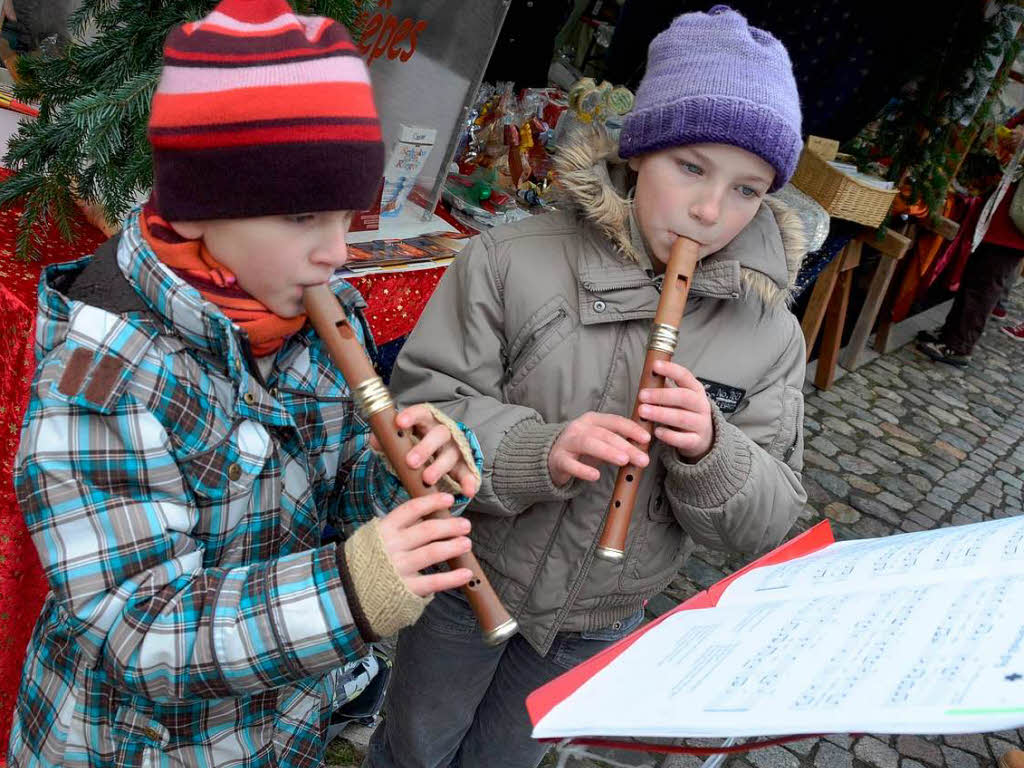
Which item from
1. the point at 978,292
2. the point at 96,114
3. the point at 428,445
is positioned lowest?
the point at 978,292

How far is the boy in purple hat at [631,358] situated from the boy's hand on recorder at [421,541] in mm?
300

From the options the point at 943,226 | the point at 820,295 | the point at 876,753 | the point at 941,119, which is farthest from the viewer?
the point at 943,226

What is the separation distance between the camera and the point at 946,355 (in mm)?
6551

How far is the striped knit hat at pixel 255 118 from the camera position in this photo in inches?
37.2

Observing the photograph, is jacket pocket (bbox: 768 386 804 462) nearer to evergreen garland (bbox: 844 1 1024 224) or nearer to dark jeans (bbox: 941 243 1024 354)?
evergreen garland (bbox: 844 1 1024 224)

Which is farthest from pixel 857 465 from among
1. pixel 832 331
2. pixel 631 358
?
pixel 631 358

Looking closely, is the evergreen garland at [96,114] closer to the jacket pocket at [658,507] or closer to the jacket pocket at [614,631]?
the jacket pocket at [658,507]

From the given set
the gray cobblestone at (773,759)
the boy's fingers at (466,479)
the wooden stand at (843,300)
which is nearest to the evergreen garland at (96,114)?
the boy's fingers at (466,479)

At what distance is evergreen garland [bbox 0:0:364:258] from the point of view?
1479 mm

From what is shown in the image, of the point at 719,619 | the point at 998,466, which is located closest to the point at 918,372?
the point at 998,466

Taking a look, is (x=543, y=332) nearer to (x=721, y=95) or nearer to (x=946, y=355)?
(x=721, y=95)

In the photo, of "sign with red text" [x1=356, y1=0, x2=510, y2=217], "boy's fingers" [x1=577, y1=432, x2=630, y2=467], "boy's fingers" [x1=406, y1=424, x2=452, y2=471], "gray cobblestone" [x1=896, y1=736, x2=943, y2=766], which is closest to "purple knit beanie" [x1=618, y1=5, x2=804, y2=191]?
"boy's fingers" [x1=577, y1=432, x2=630, y2=467]

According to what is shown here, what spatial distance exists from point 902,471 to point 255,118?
4686 millimetres

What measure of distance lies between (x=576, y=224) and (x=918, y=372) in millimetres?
5609
